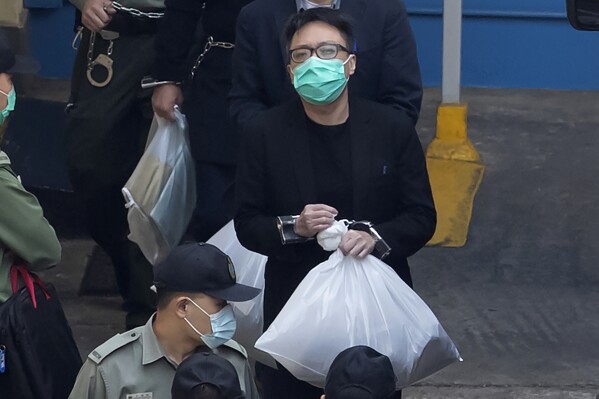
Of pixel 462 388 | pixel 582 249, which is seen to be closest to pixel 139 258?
pixel 462 388

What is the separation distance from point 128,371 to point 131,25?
2.23 meters

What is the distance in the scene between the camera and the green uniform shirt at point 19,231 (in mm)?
4059

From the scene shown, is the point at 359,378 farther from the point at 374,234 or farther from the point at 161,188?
the point at 161,188

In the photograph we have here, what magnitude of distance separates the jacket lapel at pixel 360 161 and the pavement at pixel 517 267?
1518 millimetres

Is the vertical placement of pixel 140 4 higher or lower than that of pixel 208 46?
higher

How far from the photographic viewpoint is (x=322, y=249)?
165 inches

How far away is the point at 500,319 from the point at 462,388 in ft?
2.49

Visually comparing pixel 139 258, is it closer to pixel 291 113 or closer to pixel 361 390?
pixel 291 113

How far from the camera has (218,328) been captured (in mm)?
3744

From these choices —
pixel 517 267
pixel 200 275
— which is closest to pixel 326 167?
pixel 200 275

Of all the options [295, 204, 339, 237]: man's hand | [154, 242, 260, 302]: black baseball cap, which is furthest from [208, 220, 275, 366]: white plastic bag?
[154, 242, 260, 302]: black baseball cap

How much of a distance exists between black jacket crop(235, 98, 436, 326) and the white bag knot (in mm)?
136

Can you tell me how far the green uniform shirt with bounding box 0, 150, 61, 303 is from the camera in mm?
4059

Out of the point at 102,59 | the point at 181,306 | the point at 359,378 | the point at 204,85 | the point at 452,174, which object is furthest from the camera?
the point at 452,174
